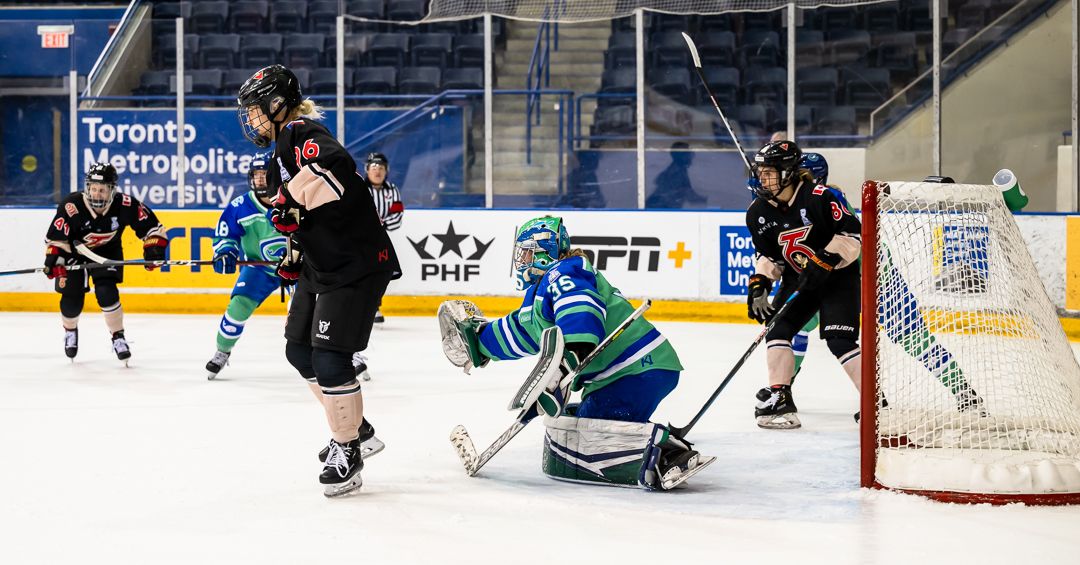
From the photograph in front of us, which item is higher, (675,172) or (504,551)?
(675,172)

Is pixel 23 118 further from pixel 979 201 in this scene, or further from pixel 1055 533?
pixel 1055 533

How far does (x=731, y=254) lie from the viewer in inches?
314

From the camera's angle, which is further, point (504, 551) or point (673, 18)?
point (673, 18)

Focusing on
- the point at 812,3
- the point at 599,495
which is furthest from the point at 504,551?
the point at 812,3

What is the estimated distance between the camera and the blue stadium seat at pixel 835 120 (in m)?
8.06

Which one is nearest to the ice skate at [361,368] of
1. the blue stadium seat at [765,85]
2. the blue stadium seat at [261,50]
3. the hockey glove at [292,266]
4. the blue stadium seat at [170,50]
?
the hockey glove at [292,266]

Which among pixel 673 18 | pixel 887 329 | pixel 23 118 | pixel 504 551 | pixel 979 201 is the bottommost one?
pixel 504 551

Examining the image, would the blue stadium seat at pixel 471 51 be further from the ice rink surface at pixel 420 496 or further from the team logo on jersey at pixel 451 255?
the ice rink surface at pixel 420 496

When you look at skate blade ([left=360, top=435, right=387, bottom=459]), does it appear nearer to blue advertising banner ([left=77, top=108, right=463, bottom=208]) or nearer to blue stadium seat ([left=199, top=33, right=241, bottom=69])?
blue advertising banner ([left=77, top=108, right=463, bottom=208])

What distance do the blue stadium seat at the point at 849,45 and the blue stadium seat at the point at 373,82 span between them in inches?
122

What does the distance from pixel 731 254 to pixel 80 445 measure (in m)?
4.82

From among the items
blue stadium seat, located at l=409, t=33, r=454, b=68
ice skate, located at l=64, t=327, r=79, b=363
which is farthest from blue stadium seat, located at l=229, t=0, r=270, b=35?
ice skate, located at l=64, t=327, r=79, b=363

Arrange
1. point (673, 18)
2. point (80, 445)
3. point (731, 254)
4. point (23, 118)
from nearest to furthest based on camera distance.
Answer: point (80, 445)
point (731, 254)
point (673, 18)
point (23, 118)

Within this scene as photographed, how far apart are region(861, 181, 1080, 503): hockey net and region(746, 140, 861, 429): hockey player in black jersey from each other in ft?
1.19
